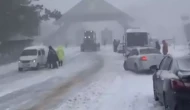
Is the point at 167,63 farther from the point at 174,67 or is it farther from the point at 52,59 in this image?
the point at 52,59

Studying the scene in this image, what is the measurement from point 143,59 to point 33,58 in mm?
10874

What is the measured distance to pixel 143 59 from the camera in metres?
22.8

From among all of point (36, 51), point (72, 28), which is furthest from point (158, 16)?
point (36, 51)

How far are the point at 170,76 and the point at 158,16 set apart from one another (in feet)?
353

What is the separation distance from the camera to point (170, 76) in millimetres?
9734

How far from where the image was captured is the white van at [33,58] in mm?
30656

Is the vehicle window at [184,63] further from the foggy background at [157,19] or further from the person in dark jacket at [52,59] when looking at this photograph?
the foggy background at [157,19]

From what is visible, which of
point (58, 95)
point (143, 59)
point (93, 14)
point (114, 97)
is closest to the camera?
point (114, 97)

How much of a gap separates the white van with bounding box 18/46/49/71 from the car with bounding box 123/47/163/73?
28.2 ft

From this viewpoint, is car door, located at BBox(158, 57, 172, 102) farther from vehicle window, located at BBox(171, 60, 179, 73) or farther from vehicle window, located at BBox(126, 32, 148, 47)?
vehicle window, located at BBox(126, 32, 148, 47)

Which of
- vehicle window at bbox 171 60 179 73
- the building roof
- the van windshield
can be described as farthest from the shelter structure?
vehicle window at bbox 171 60 179 73

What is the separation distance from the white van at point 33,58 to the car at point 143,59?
28.2ft

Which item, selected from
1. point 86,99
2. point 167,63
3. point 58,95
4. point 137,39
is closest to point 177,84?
point 167,63

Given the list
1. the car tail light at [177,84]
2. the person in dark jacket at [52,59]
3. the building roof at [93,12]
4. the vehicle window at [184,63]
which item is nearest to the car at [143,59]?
the person in dark jacket at [52,59]
